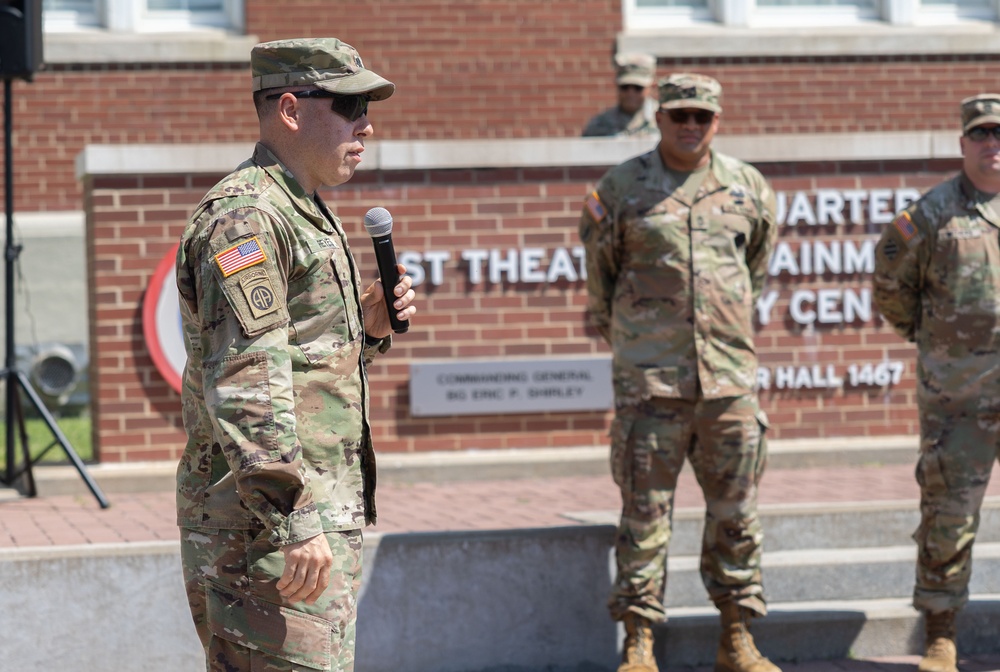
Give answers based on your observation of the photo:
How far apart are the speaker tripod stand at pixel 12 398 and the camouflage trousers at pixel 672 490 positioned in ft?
10.1

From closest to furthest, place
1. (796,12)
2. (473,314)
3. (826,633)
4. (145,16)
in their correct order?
(826,633)
(473,314)
(145,16)
(796,12)

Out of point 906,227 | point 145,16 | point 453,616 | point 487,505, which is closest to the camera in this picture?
point 906,227

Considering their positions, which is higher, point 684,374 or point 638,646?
point 684,374

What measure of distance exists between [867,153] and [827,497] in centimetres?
254

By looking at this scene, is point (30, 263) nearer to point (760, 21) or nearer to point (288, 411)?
point (760, 21)

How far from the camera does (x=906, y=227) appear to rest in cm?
539

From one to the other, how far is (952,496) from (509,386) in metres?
3.75

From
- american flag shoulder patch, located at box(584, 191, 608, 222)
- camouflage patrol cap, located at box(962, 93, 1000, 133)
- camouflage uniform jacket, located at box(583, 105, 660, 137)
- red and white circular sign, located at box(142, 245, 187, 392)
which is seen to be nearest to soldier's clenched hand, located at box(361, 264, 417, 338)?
american flag shoulder patch, located at box(584, 191, 608, 222)

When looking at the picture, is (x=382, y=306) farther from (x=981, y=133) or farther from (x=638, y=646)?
(x=981, y=133)

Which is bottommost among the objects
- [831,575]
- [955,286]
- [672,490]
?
[831,575]

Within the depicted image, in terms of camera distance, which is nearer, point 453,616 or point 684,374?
point 684,374

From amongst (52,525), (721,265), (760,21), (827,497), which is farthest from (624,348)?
(760,21)

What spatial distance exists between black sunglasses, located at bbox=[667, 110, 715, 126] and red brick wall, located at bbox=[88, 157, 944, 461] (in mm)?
3282

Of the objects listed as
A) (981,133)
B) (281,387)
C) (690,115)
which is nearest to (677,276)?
(690,115)
